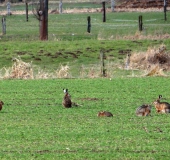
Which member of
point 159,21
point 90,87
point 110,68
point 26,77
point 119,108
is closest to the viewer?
point 119,108

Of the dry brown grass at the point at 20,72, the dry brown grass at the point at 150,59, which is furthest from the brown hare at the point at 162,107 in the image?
the dry brown grass at the point at 150,59

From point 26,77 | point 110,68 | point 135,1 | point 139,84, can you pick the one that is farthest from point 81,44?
point 135,1

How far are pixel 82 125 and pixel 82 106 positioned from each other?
3128 millimetres

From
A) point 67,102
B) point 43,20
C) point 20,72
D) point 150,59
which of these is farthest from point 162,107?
point 43,20

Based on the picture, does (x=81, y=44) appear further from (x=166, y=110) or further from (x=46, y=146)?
(x=46, y=146)

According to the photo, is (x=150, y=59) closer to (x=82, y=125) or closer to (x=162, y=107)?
A: (x=162, y=107)

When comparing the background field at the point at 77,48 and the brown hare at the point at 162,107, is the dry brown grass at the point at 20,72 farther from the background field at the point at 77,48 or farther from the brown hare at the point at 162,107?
the brown hare at the point at 162,107

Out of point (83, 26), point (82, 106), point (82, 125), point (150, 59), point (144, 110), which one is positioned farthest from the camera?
point (83, 26)

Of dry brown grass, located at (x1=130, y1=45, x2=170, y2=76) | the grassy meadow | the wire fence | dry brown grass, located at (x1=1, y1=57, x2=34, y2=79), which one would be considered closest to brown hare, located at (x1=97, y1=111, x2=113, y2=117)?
the grassy meadow

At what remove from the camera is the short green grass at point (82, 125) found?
38.9ft

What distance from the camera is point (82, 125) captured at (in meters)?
14.3

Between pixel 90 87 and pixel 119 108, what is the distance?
517 cm

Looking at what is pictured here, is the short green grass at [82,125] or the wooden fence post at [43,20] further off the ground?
the wooden fence post at [43,20]

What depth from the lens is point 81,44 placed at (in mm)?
36344
